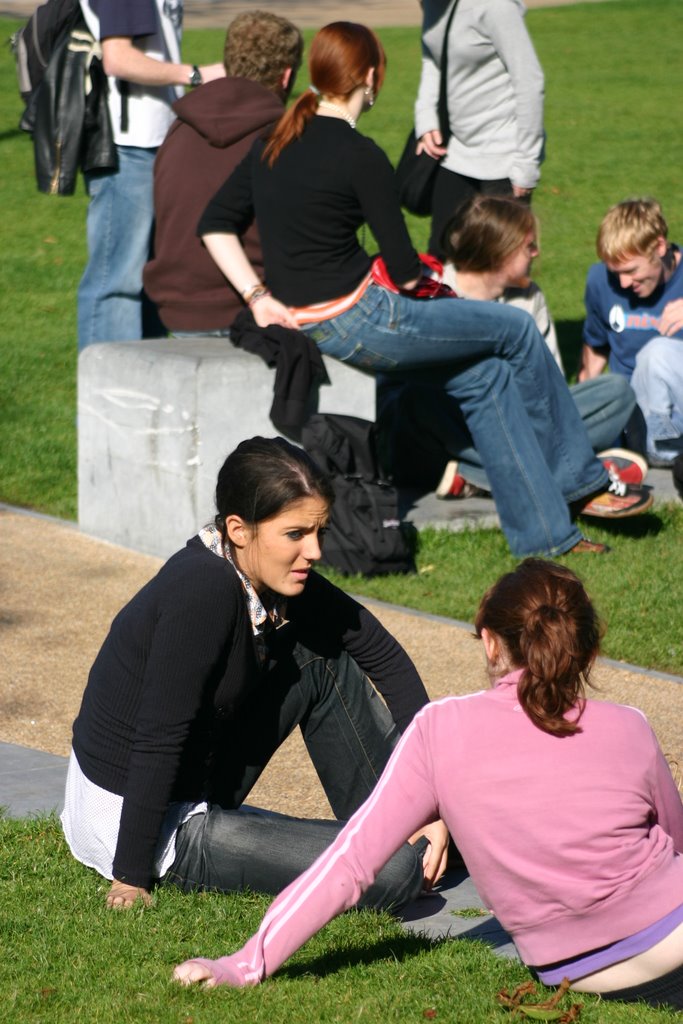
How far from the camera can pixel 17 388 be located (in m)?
8.88

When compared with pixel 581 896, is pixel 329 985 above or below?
below

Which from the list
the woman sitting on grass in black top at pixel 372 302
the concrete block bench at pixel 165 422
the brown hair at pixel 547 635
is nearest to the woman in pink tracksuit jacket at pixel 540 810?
the brown hair at pixel 547 635

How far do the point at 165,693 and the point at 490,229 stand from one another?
377 cm

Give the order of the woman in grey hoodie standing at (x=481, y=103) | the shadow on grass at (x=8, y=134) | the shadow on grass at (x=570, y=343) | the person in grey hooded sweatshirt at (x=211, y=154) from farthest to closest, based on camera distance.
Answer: the shadow on grass at (x=8, y=134), the shadow on grass at (x=570, y=343), the woman in grey hoodie standing at (x=481, y=103), the person in grey hooded sweatshirt at (x=211, y=154)

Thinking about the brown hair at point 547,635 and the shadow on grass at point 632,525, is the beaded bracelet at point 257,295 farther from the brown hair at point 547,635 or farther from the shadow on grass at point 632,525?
the brown hair at point 547,635

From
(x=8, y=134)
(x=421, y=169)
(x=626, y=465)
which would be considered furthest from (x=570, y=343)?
(x=8, y=134)

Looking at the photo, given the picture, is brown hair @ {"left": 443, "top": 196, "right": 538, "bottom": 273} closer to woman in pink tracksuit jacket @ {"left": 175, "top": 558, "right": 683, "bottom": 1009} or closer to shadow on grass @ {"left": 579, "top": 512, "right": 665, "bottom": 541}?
shadow on grass @ {"left": 579, "top": 512, "right": 665, "bottom": 541}

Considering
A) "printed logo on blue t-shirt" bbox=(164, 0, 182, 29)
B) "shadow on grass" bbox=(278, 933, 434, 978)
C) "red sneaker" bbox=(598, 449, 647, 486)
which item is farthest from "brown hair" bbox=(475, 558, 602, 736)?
"printed logo on blue t-shirt" bbox=(164, 0, 182, 29)

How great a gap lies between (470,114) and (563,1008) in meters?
5.38

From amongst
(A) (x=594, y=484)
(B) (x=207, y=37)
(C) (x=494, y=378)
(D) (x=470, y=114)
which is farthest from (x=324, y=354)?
(B) (x=207, y=37)

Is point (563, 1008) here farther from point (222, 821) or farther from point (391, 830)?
point (222, 821)

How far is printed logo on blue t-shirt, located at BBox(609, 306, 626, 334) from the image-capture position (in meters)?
7.75

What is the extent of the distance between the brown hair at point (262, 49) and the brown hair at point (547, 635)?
4.43 metres

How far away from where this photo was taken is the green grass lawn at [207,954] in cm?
297
